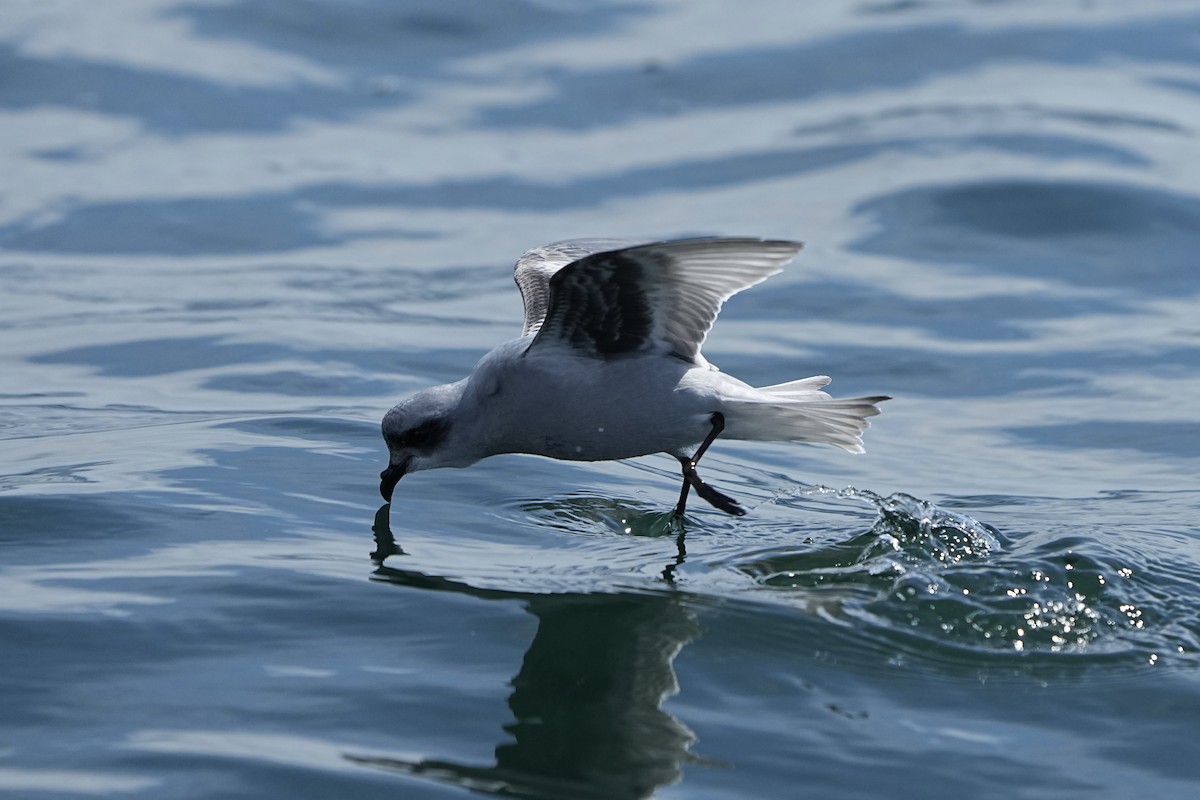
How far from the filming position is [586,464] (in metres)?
7.89

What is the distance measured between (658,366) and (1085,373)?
456 cm

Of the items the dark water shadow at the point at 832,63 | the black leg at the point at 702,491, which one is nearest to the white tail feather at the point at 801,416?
the black leg at the point at 702,491

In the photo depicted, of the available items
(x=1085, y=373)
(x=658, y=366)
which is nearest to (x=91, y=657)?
(x=658, y=366)

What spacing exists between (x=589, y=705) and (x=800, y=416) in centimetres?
200

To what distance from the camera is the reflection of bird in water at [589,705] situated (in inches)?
171

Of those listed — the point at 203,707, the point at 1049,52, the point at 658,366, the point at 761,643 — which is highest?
the point at 1049,52

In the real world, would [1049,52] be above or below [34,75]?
above

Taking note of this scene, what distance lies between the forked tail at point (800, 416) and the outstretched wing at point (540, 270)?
989 millimetres

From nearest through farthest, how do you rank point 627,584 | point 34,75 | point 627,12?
point 627,584
point 34,75
point 627,12

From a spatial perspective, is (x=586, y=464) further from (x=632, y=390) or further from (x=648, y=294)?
(x=648, y=294)

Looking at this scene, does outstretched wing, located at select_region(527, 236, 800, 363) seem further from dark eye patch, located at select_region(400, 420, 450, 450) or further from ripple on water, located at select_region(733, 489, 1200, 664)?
ripple on water, located at select_region(733, 489, 1200, 664)

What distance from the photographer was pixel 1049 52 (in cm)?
1666

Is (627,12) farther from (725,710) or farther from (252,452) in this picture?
(725,710)

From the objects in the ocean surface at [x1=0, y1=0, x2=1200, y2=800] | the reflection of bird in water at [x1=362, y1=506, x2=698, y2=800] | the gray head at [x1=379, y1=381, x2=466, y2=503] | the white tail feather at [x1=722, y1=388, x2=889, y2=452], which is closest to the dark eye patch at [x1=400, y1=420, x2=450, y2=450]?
the gray head at [x1=379, y1=381, x2=466, y2=503]
